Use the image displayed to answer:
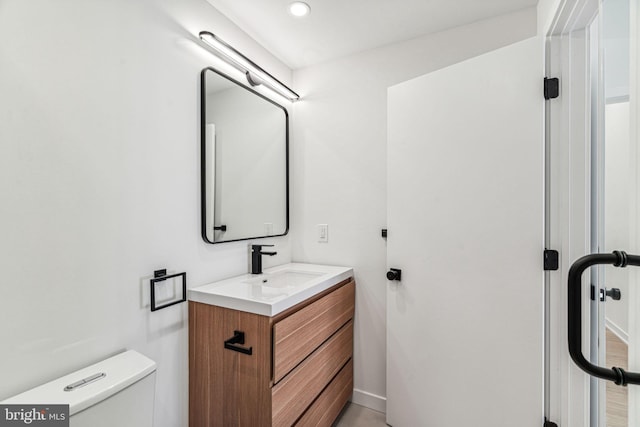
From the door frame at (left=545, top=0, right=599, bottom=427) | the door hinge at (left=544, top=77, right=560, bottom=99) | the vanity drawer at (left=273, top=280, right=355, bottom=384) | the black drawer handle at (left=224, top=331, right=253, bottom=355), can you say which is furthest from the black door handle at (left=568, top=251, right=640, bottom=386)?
the black drawer handle at (left=224, top=331, right=253, bottom=355)

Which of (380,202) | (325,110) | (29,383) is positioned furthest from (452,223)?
(29,383)

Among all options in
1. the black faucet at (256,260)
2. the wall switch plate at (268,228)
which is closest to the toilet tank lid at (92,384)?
the black faucet at (256,260)

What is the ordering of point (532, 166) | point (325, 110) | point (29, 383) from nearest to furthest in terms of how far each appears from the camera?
point (29, 383) < point (532, 166) < point (325, 110)

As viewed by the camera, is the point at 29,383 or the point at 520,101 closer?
the point at 29,383

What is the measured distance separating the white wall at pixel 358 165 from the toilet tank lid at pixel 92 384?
133cm

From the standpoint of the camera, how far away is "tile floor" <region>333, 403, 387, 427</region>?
1822 millimetres

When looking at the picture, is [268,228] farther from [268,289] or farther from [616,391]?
[616,391]

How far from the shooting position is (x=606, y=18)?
3.29 ft

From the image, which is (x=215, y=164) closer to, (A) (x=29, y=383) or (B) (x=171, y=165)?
(B) (x=171, y=165)

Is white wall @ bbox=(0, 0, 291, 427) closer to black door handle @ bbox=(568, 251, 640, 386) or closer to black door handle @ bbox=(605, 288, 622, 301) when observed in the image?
black door handle @ bbox=(568, 251, 640, 386)

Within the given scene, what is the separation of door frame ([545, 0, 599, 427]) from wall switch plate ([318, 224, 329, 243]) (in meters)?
1.29

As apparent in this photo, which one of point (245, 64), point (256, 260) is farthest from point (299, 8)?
point (256, 260)

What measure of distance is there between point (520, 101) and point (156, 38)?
1.67m

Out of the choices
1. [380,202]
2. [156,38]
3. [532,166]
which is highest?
[156,38]
